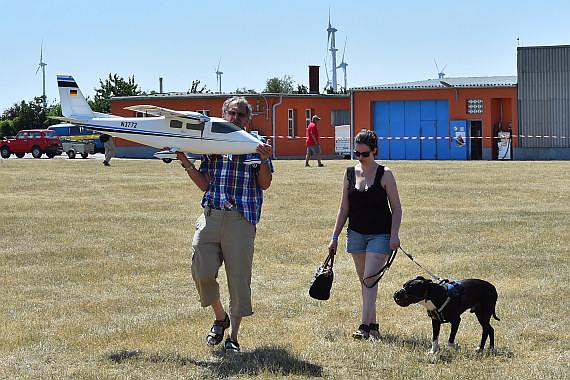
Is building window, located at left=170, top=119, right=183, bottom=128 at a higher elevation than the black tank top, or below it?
higher

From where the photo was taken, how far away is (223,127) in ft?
24.2

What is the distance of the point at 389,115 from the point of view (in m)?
43.2

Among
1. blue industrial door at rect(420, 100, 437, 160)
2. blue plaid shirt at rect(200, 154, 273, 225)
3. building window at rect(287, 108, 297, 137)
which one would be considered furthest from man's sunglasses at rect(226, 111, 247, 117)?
building window at rect(287, 108, 297, 137)

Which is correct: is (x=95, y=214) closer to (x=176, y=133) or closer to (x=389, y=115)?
(x=176, y=133)

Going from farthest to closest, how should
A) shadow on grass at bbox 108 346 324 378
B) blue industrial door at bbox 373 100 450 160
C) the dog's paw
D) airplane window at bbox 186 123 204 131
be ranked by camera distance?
blue industrial door at bbox 373 100 450 160 → airplane window at bbox 186 123 204 131 → the dog's paw → shadow on grass at bbox 108 346 324 378

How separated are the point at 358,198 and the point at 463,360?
5.57ft

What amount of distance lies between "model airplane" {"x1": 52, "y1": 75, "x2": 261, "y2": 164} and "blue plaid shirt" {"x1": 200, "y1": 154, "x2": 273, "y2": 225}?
0.35ft

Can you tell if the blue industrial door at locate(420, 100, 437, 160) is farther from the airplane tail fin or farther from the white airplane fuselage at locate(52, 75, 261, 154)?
the white airplane fuselage at locate(52, 75, 261, 154)

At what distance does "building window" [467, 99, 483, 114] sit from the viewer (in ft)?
135

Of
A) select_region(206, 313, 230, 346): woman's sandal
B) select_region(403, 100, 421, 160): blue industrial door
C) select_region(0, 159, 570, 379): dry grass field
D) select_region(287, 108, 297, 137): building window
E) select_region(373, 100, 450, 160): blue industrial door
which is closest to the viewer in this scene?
select_region(0, 159, 570, 379): dry grass field

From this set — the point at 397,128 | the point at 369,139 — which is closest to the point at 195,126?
the point at 369,139

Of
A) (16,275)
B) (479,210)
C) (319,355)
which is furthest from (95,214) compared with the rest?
(319,355)

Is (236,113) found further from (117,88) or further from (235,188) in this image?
(117,88)

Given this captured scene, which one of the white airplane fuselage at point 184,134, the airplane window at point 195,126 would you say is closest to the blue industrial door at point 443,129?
the white airplane fuselage at point 184,134
